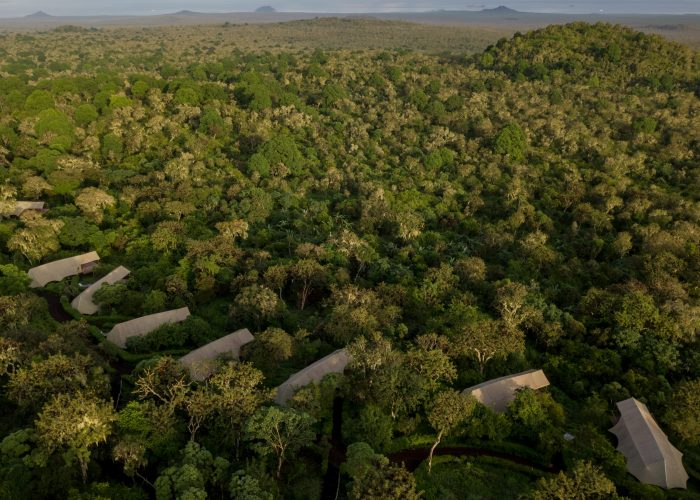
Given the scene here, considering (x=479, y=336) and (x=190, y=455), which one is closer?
(x=190, y=455)

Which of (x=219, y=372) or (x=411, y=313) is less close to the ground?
(x=219, y=372)

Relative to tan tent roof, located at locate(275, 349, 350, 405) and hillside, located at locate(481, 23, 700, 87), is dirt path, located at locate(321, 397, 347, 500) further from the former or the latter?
hillside, located at locate(481, 23, 700, 87)

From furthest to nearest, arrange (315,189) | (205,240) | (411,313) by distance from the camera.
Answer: (315,189), (205,240), (411,313)

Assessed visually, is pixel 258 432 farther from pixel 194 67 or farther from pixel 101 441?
pixel 194 67

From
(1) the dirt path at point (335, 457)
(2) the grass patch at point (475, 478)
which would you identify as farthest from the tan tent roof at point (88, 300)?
(2) the grass patch at point (475, 478)

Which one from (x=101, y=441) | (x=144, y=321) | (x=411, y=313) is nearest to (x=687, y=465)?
(x=411, y=313)

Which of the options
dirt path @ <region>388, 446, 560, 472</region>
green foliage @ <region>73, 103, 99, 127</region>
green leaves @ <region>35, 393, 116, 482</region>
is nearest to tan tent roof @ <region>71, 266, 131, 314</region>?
green leaves @ <region>35, 393, 116, 482</region>

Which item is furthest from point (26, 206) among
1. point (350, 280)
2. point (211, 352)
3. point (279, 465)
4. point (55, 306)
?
point (279, 465)
